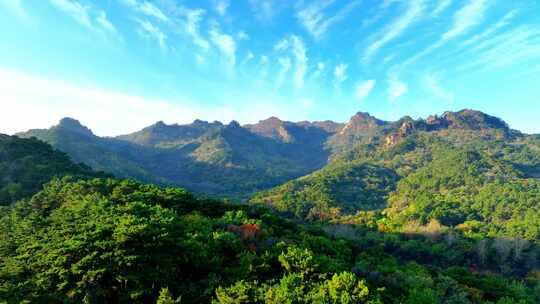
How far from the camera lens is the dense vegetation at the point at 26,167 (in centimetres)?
5449

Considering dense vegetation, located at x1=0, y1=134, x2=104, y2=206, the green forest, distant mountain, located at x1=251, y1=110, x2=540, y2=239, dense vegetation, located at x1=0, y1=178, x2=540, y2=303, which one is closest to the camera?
dense vegetation, located at x1=0, y1=178, x2=540, y2=303

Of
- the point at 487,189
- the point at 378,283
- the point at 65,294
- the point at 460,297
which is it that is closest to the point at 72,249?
the point at 65,294

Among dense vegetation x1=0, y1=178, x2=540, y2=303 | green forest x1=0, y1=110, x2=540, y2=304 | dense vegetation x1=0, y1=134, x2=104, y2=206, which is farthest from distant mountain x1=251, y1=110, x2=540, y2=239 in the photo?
dense vegetation x1=0, y1=178, x2=540, y2=303

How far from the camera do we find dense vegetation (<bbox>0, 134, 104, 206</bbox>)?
179ft

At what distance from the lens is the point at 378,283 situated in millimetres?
30094

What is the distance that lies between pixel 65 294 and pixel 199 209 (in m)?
24.9

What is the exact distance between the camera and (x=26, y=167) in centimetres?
6425

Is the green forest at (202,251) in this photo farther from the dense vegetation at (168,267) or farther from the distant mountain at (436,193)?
the distant mountain at (436,193)

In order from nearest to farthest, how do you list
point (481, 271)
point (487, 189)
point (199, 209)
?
point (199, 209), point (481, 271), point (487, 189)

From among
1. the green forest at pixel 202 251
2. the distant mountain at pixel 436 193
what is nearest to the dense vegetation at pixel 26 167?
the green forest at pixel 202 251

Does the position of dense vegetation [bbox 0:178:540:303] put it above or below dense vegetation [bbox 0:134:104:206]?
below

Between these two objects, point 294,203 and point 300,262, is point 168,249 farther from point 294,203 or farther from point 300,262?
point 294,203

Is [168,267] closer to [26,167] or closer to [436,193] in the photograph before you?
[26,167]

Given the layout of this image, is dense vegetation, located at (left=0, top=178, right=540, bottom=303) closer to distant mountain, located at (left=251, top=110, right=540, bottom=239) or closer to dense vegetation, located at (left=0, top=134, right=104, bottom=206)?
dense vegetation, located at (left=0, top=134, right=104, bottom=206)
